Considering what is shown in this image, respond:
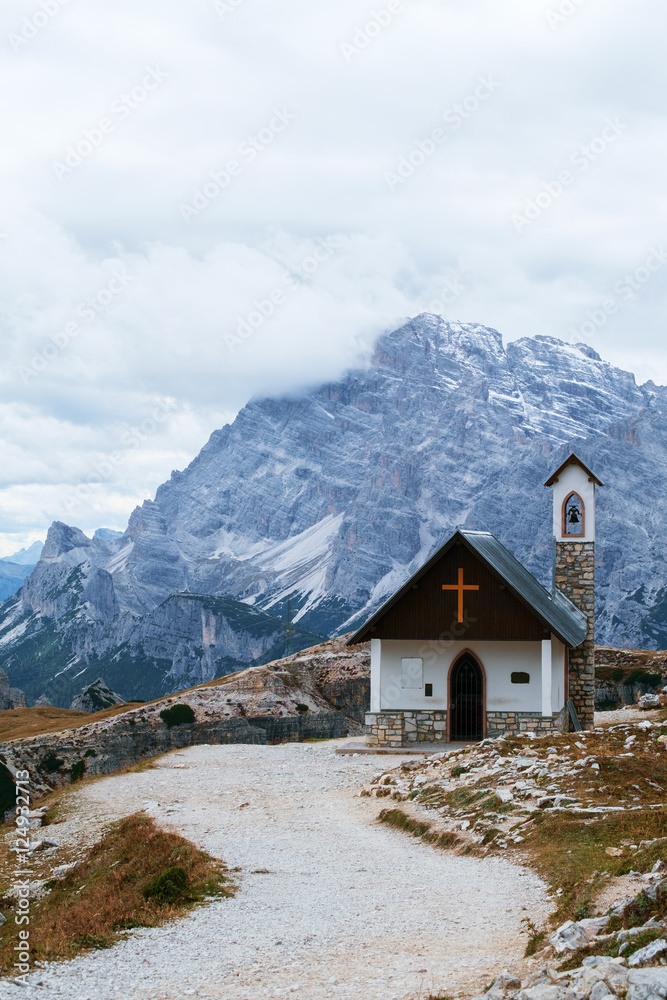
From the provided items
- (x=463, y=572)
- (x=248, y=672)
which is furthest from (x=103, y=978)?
(x=248, y=672)

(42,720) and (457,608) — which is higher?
(457,608)

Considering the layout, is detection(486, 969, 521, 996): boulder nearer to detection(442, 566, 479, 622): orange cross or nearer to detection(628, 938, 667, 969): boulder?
detection(628, 938, 667, 969): boulder

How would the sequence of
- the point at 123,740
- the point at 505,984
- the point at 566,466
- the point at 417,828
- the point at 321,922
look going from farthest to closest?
the point at 123,740
the point at 566,466
the point at 417,828
the point at 321,922
the point at 505,984

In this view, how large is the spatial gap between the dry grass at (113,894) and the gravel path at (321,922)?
0.41 metres

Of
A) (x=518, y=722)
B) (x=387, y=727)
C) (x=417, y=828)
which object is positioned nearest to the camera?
(x=417, y=828)

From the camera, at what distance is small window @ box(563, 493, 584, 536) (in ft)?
138

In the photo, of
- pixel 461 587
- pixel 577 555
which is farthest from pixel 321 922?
pixel 577 555

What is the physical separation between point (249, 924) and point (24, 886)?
5812 mm

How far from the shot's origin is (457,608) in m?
34.1

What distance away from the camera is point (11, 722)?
213 ft

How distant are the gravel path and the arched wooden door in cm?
1251

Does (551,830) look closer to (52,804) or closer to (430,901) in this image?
(430,901)

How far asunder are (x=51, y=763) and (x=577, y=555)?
25133 mm

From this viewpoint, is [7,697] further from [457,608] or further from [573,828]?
[573,828]
